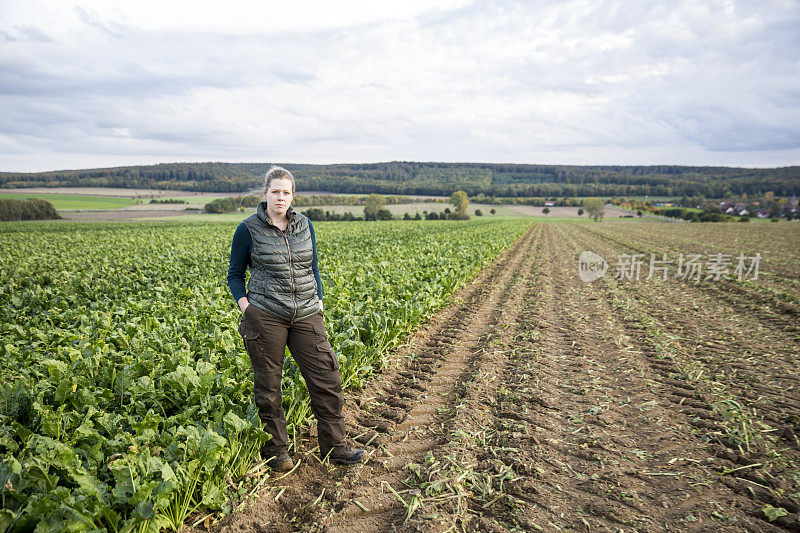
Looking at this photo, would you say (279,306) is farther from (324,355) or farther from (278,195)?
(278,195)

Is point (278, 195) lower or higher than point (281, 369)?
higher

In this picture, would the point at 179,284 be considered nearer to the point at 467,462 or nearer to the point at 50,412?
the point at 50,412

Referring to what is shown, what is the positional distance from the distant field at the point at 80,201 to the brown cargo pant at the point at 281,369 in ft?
257

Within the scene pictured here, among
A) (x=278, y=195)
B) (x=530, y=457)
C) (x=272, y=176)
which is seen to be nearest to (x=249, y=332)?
(x=278, y=195)

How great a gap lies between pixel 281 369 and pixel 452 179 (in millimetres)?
148785

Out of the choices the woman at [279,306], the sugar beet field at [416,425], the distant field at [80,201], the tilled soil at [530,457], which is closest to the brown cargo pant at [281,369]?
the woman at [279,306]

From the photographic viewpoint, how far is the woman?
334cm

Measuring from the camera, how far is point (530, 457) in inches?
156

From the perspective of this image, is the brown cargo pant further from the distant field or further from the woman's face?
the distant field

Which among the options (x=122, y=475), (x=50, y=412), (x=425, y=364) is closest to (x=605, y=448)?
(x=425, y=364)

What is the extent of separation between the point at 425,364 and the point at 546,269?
1147 cm

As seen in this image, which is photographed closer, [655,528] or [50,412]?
[655,528]

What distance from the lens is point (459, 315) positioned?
9.34 metres

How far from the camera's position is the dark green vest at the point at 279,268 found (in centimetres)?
335
